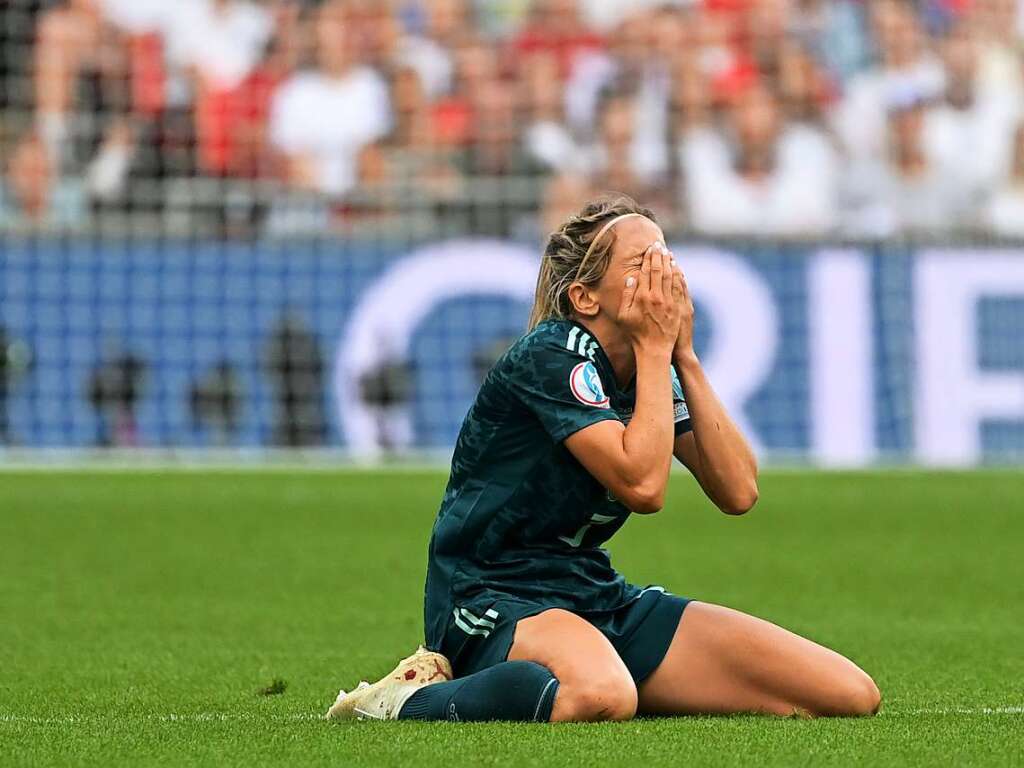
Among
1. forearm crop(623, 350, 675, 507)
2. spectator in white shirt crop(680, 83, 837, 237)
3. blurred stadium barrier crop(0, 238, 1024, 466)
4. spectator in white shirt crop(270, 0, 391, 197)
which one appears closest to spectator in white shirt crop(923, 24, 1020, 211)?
spectator in white shirt crop(680, 83, 837, 237)

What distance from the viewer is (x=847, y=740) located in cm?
425

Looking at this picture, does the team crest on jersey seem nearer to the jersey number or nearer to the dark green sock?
the jersey number

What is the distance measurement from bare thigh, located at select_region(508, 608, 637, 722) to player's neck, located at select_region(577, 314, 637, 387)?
0.66m

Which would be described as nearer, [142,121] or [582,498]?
[582,498]

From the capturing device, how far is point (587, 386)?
15.0 ft

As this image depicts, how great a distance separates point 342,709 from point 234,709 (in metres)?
0.38

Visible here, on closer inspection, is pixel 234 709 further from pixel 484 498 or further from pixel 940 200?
pixel 940 200

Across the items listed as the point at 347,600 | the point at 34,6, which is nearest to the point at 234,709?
the point at 347,600

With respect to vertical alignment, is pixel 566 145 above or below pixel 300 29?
below

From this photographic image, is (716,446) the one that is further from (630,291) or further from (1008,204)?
(1008,204)

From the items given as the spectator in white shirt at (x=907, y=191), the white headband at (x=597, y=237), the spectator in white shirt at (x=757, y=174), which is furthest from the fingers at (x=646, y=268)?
the spectator in white shirt at (x=907, y=191)

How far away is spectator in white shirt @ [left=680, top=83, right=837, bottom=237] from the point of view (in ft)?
53.1

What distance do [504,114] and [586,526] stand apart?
40.0ft

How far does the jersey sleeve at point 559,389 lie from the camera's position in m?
4.53
